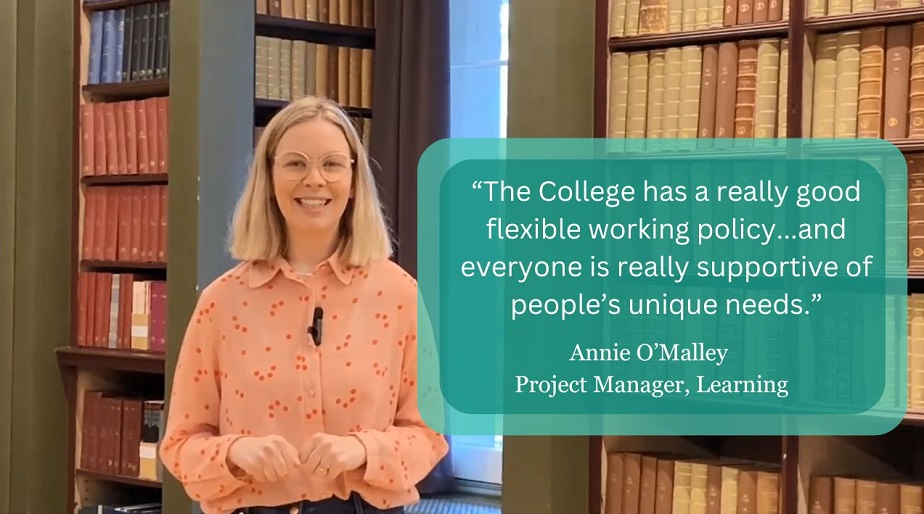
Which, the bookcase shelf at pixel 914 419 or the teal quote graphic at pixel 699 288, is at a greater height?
the teal quote graphic at pixel 699 288

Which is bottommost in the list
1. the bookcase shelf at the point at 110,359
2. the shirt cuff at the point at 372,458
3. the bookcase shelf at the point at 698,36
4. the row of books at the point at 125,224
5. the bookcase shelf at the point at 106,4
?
the bookcase shelf at the point at 110,359

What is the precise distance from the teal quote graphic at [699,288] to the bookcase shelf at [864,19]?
0.27 meters

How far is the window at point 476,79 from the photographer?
4.54m

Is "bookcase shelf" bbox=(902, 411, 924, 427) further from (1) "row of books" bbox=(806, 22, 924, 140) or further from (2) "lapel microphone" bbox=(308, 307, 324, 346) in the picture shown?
(2) "lapel microphone" bbox=(308, 307, 324, 346)

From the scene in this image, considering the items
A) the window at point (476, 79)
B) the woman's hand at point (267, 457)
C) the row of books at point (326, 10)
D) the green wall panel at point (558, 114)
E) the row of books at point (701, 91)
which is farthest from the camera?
the window at point (476, 79)

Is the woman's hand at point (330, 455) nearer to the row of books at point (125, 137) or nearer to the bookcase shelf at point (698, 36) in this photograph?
the bookcase shelf at point (698, 36)

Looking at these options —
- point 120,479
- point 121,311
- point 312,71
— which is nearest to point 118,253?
point 121,311

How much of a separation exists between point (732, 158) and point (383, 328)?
1.45 metres

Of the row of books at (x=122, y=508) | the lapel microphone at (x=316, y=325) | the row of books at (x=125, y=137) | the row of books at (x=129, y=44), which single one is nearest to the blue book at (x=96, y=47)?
the row of books at (x=129, y=44)

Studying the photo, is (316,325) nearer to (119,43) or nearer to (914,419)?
(914,419)

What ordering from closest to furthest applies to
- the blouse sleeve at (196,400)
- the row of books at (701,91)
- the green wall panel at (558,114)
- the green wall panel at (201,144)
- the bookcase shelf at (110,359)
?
the blouse sleeve at (196,400) < the row of books at (701,91) < the green wall panel at (558,114) < the green wall panel at (201,144) < the bookcase shelf at (110,359)

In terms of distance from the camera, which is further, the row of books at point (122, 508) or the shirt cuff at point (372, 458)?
the row of books at point (122, 508)

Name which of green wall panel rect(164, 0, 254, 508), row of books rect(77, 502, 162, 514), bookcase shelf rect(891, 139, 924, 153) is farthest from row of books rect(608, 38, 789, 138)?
row of books rect(77, 502, 162, 514)

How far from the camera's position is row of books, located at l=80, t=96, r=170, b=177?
400cm
